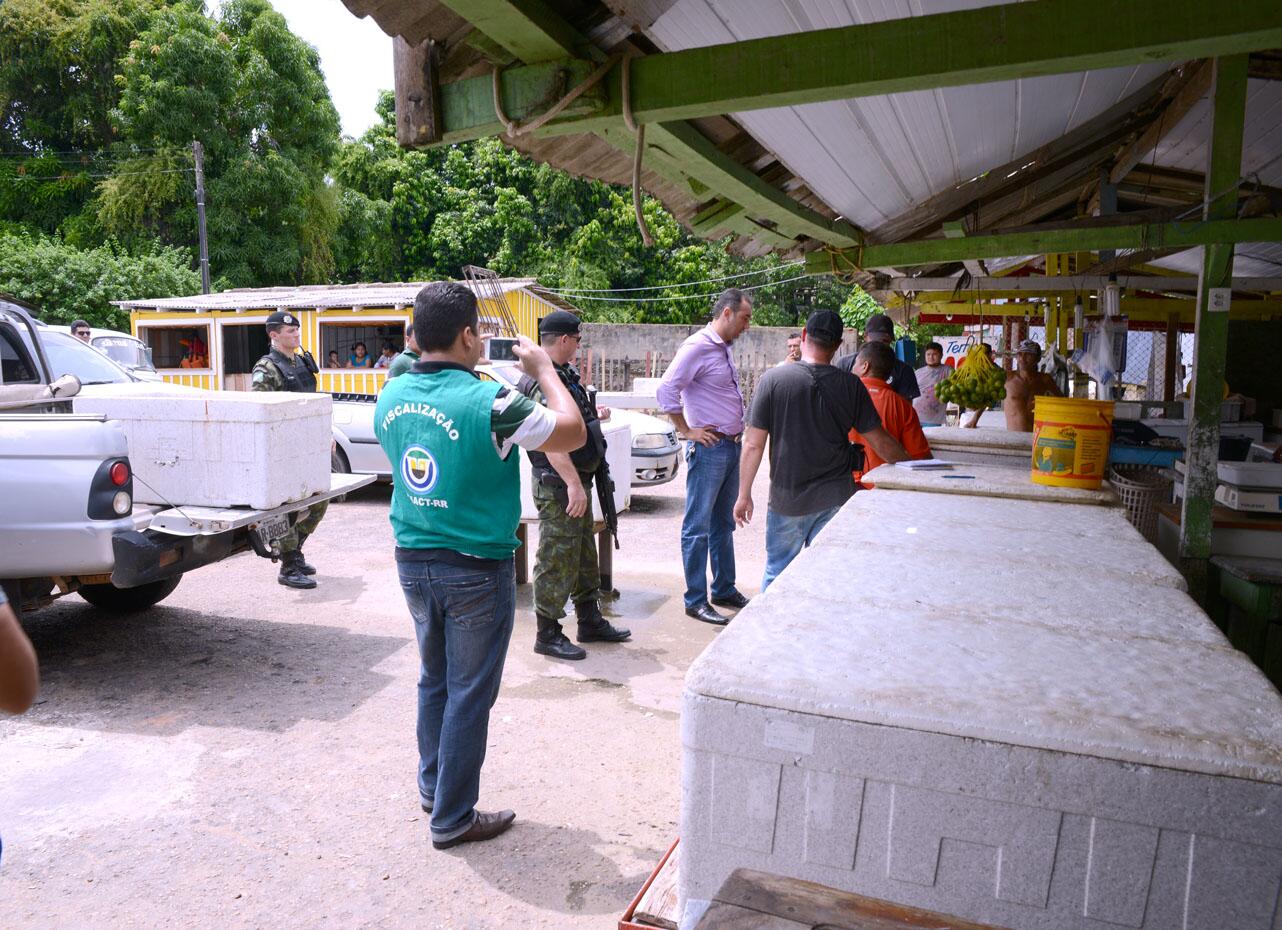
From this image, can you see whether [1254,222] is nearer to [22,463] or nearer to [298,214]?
[22,463]

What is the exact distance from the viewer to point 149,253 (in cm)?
2805

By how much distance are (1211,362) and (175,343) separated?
23.5 metres

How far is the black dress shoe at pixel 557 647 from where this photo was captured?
5.70 metres

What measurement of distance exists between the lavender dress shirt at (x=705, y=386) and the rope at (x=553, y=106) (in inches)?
146

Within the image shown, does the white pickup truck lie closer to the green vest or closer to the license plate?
the license plate

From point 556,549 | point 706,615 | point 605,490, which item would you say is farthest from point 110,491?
point 706,615

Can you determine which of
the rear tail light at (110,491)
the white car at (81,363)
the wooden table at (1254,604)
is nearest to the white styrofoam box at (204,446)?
the rear tail light at (110,491)

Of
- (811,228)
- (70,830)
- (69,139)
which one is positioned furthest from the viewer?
(69,139)

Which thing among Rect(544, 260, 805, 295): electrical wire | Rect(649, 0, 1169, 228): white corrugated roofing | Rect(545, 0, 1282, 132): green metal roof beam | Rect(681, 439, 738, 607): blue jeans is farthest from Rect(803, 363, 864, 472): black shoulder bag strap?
Rect(544, 260, 805, 295): electrical wire

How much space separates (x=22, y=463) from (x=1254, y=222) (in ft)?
19.1

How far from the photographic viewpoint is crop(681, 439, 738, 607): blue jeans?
6527 millimetres

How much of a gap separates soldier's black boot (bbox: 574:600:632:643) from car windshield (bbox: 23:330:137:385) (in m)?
4.71

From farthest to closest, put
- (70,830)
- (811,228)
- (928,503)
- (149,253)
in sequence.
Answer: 1. (149,253)
2. (811,228)
3. (70,830)
4. (928,503)

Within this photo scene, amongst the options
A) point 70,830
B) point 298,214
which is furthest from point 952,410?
point 298,214
